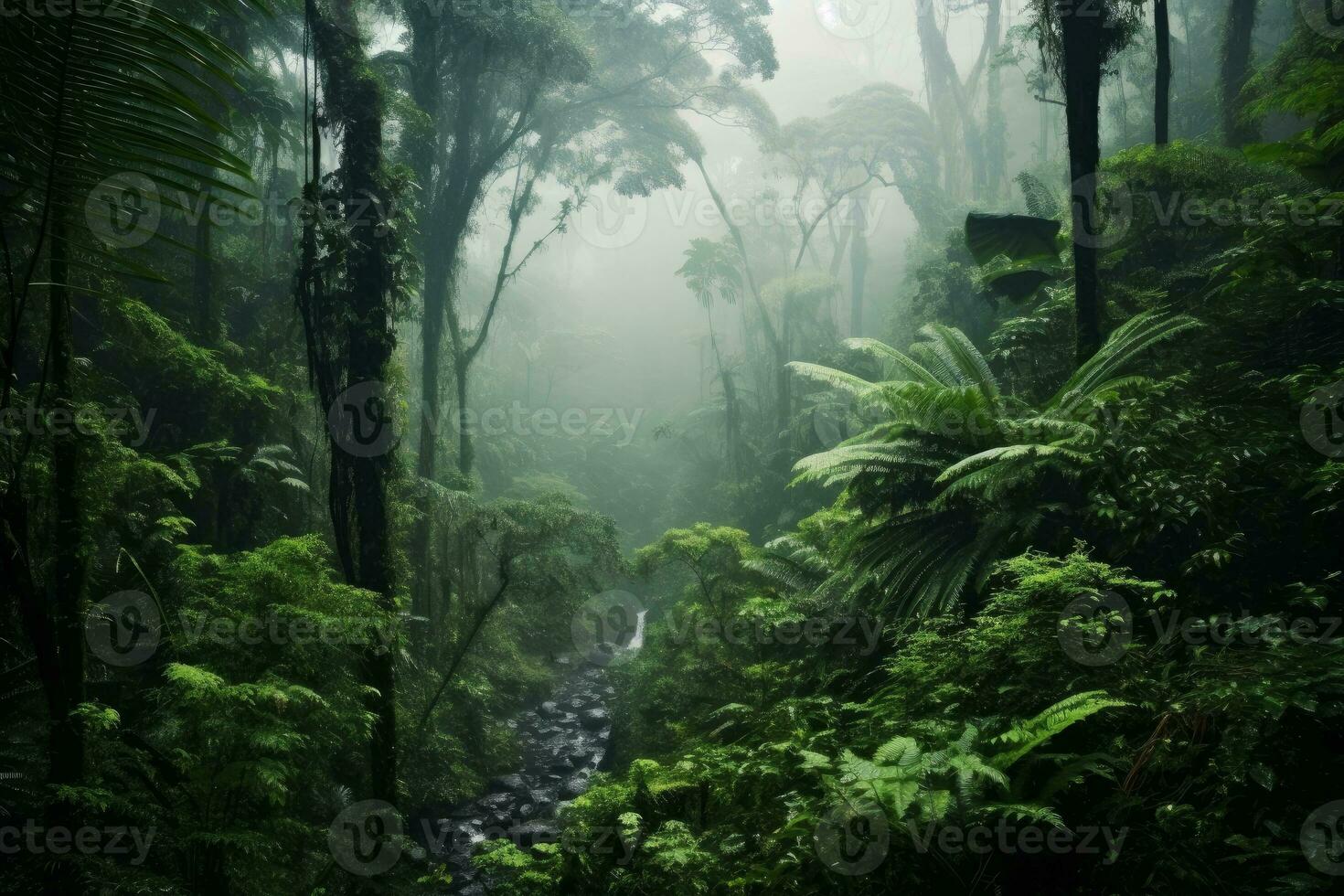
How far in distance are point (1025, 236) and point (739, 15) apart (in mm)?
10257

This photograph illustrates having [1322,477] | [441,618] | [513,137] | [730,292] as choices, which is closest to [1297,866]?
[1322,477]

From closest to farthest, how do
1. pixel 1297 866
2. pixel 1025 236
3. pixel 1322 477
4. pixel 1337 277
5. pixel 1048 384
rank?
1. pixel 1297 866
2. pixel 1322 477
3. pixel 1337 277
4. pixel 1048 384
5. pixel 1025 236

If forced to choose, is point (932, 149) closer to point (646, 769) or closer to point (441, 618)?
point (441, 618)

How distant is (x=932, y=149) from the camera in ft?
77.6
